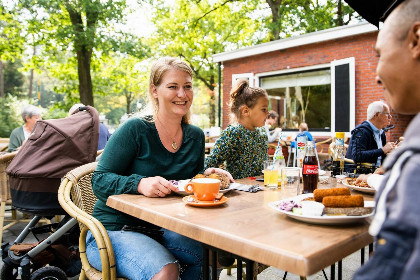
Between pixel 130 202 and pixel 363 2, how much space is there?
1923 millimetres

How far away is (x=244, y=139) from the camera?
2900mm

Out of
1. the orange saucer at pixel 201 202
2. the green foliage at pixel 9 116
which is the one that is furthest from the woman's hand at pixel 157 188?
the green foliage at pixel 9 116

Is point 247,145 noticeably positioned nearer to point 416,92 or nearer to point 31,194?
point 31,194

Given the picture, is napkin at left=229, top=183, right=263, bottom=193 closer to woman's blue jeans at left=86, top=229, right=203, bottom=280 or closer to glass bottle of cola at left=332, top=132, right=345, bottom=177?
woman's blue jeans at left=86, top=229, right=203, bottom=280

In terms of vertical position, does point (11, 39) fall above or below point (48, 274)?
above

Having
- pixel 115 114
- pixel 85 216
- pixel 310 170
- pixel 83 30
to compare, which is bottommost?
pixel 85 216

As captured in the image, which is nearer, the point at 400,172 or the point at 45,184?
the point at 400,172

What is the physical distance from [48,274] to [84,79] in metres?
10.9

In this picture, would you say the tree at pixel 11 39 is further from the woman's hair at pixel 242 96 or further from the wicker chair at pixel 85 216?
the wicker chair at pixel 85 216

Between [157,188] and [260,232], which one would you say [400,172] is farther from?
[157,188]

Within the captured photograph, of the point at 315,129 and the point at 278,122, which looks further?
the point at 278,122

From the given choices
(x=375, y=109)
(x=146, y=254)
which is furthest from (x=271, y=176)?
(x=375, y=109)

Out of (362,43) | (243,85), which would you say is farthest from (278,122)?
(243,85)

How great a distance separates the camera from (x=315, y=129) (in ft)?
31.2
